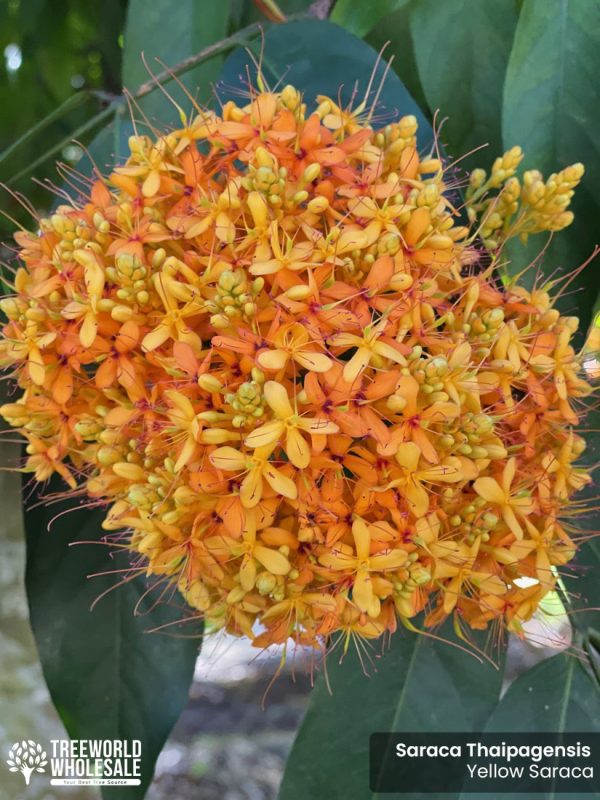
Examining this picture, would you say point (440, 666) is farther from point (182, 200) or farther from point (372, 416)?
point (182, 200)

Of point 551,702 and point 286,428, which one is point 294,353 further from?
point 551,702

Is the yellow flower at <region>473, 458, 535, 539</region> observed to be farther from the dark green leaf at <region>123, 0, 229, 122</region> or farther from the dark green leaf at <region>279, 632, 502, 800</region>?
the dark green leaf at <region>123, 0, 229, 122</region>

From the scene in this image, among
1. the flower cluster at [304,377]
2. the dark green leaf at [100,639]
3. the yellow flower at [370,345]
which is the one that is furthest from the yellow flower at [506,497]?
the dark green leaf at [100,639]

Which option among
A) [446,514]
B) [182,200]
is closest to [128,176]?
[182,200]

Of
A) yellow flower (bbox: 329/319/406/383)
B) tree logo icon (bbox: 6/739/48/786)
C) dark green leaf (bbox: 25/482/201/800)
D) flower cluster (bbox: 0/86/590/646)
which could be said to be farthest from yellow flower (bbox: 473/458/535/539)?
tree logo icon (bbox: 6/739/48/786)

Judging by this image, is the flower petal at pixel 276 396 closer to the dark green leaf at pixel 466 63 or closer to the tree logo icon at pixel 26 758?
the dark green leaf at pixel 466 63

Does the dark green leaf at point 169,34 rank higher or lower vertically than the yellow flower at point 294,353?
higher
